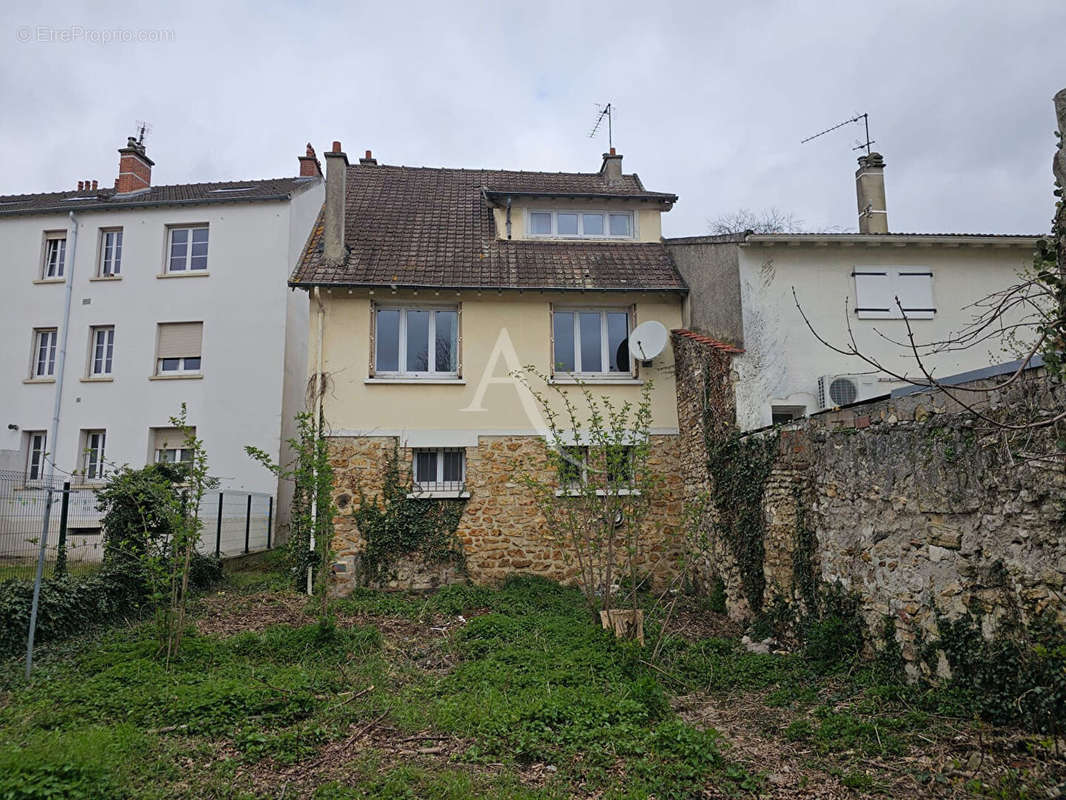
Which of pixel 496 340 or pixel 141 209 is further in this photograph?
pixel 141 209

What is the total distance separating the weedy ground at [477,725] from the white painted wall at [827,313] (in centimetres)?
427

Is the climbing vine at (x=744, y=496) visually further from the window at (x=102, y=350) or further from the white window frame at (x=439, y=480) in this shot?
the window at (x=102, y=350)

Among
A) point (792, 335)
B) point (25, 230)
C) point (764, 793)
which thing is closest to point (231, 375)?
point (25, 230)

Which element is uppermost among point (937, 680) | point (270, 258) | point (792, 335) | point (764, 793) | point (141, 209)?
point (141, 209)

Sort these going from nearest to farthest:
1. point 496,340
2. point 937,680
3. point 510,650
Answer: point 937,680, point 510,650, point 496,340

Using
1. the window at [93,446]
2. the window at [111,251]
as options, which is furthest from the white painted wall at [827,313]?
the window at [111,251]

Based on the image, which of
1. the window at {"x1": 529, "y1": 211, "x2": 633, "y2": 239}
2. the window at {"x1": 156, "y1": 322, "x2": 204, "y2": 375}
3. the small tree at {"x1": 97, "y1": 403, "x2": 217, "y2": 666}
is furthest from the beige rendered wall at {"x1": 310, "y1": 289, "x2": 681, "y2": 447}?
the window at {"x1": 156, "y1": 322, "x2": 204, "y2": 375}

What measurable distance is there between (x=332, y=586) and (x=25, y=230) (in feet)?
47.1

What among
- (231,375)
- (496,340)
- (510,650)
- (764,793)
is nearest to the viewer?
(764,793)

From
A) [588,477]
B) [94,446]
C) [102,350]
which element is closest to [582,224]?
[588,477]

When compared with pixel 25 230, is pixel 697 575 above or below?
below

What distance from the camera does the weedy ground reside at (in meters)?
4.28

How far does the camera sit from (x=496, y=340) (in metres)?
11.8

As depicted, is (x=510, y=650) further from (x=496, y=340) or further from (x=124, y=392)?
(x=124, y=392)
